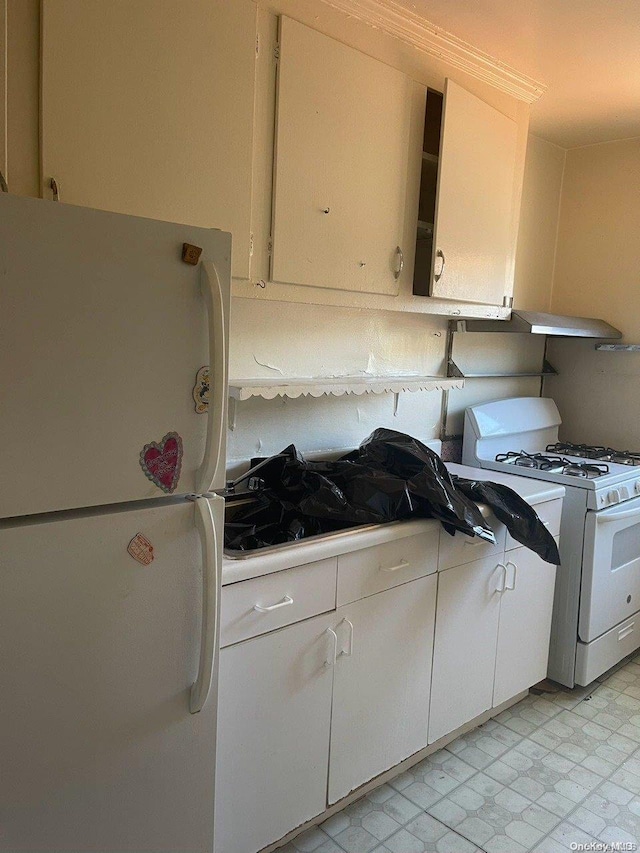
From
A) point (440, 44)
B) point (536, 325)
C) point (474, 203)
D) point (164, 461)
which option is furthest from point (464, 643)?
point (440, 44)

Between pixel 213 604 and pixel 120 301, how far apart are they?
63cm

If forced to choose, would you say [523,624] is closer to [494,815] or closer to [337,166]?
[494,815]

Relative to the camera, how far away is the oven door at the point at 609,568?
8.45ft

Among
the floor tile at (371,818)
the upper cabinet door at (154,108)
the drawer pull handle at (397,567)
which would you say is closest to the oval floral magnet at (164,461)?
the upper cabinet door at (154,108)

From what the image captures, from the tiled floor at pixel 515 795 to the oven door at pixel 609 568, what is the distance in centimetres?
36

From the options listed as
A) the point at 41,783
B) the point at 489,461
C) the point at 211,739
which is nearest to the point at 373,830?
the point at 211,739

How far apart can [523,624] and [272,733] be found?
4.00 ft

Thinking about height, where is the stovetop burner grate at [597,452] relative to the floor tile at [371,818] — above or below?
above

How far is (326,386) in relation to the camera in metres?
2.10

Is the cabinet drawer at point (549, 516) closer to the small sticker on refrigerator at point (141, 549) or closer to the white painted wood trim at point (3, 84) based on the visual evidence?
the small sticker on refrigerator at point (141, 549)

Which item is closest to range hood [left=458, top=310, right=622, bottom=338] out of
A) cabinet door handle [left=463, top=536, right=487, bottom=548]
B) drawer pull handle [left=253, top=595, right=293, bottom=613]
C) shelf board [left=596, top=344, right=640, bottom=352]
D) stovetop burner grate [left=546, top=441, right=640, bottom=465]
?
shelf board [left=596, top=344, right=640, bottom=352]

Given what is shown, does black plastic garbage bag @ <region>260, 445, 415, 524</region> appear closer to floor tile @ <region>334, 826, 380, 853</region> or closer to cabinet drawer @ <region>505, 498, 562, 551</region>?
cabinet drawer @ <region>505, 498, 562, 551</region>

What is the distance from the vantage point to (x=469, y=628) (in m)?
2.21

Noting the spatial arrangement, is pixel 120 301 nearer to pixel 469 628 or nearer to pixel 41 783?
pixel 41 783
